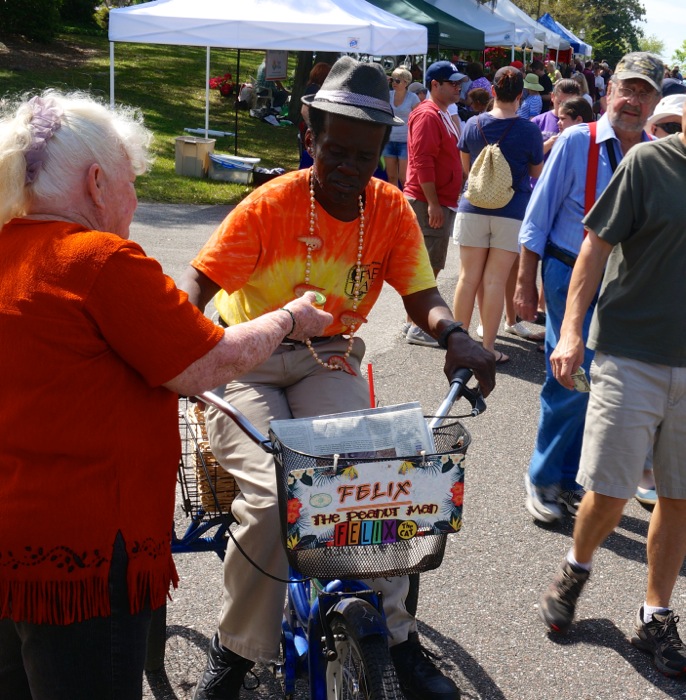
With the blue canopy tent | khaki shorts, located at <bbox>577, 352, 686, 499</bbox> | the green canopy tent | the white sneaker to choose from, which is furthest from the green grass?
the blue canopy tent

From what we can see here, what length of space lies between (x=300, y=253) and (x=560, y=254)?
1923 mm

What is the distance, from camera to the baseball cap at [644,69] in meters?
4.39

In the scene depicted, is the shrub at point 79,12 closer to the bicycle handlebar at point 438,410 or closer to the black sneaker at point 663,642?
the black sneaker at point 663,642

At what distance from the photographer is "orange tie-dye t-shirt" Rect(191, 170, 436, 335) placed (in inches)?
122

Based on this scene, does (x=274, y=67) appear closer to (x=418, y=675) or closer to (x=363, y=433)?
(x=418, y=675)

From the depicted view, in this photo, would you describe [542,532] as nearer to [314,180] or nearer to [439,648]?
[439,648]

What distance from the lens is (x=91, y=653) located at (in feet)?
7.34

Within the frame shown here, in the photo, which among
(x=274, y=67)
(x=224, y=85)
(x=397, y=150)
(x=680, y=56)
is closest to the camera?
(x=397, y=150)

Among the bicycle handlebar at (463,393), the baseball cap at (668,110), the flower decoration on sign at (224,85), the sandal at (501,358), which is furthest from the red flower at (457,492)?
the flower decoration on sign at (224,85)

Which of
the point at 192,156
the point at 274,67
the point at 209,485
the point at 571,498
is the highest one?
the point at 274,67

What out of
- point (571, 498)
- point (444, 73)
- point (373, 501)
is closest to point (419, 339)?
point (444, 73)

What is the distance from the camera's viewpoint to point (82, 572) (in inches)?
85.0

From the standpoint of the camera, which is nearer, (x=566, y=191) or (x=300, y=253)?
(x=300, y=253)

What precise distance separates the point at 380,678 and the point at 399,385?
14.7ft
